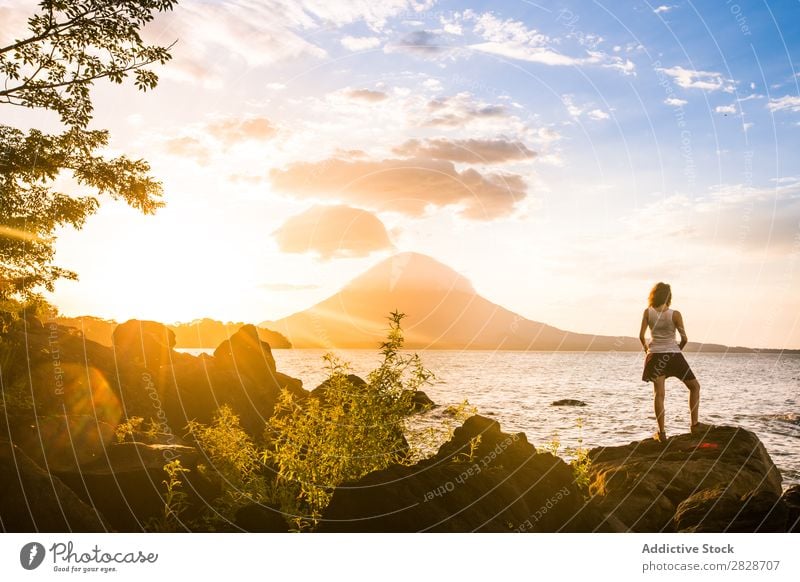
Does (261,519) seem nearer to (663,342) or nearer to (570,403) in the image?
(663,342)

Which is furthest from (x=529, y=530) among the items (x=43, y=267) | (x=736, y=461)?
(x=43, y=267)

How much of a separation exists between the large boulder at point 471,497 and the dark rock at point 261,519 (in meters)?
0.87

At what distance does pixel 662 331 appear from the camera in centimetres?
1028

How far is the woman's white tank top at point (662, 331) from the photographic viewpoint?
1018 centimetres

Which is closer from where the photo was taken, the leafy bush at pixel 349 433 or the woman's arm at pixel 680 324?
the leafy bush at pixel 349 433

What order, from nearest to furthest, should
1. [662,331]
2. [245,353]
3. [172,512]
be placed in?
Result: 1. [172,512]
2. [662,331]
3. [245,353]

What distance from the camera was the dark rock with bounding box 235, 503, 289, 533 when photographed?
777 centimetres

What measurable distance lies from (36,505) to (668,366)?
10472mm

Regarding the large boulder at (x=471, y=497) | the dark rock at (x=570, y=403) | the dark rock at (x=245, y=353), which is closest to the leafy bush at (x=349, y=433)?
the large boulder at (x=471, y=497)

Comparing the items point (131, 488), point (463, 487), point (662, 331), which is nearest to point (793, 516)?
point (662, 331)

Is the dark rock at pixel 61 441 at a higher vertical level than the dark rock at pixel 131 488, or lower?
higher

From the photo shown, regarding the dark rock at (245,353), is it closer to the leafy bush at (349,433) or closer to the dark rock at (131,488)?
the dark rock at (131,488)

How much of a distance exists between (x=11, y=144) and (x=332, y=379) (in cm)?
846
